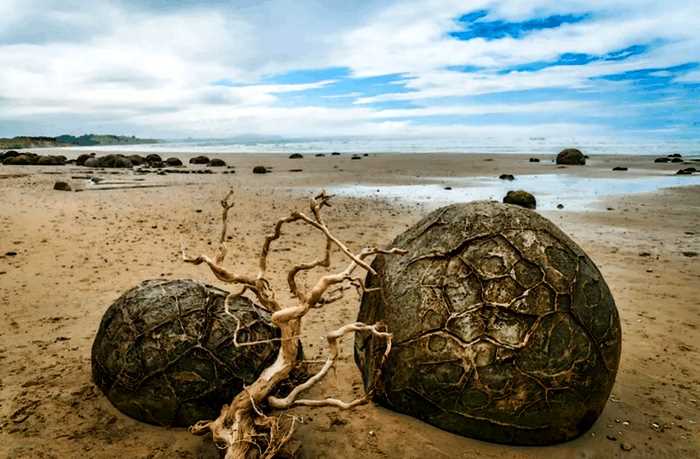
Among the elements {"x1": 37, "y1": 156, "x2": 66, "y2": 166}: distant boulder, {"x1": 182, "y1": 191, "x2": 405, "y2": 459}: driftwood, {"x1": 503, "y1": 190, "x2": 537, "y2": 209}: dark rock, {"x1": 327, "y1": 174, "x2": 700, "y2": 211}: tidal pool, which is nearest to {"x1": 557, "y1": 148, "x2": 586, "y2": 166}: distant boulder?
{"x1": 327, "y1": 174, "x2": 700, "y2": 211}: tidal pool

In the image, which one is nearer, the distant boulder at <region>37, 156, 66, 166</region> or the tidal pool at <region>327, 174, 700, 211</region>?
the tidal pool at <region>327, 174, 700, 211</region>

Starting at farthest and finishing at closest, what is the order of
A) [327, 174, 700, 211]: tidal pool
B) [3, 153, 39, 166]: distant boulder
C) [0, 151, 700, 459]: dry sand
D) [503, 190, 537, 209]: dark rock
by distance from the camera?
1. [3, 153, 39, 166]: distant boulder
2. [327, 174, 700, 211]: tidal pool
3. [503, 190, 537, 209]: dark rock
4. [0, 151, 700, 459]: dry sand

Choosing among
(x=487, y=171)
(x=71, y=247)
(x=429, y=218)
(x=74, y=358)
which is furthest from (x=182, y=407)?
(x=487, y=171)

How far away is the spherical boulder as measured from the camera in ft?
12.6

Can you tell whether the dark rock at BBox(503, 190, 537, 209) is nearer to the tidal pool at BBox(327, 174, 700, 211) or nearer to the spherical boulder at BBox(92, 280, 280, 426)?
the tidal pool at BBox(327, 174, 700, 211)

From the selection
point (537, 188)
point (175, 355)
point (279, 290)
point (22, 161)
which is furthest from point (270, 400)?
point (22, 161)

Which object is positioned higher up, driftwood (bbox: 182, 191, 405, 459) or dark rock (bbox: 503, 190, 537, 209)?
dark rock (bbox: 503, 190, 537, 209)

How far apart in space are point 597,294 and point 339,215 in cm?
1007

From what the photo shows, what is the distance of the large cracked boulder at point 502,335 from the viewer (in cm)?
354

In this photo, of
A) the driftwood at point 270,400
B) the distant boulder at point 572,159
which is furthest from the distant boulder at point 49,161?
the distant boulder at point 572,159

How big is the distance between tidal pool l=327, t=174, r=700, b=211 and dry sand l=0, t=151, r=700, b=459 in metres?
1.54

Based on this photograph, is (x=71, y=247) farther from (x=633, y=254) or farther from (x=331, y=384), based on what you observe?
(x=633, y=254)

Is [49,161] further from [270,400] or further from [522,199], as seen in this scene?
[270,400]

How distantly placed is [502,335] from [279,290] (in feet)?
14.9
